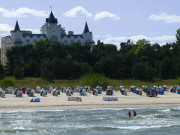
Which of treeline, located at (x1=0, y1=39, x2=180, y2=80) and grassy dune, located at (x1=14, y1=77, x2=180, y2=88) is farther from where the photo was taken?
treeline, located at (x1=0, y1=39, x2=180, y2=80)

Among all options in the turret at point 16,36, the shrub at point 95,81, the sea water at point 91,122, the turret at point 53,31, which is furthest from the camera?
the turret at point 53,31

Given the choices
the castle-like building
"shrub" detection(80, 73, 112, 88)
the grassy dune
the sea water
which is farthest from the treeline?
the sea water

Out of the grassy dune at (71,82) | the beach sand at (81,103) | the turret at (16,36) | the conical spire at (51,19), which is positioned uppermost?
the conical spire at (51,19)

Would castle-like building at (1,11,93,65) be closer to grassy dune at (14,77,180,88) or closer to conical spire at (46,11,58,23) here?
conical spire at (46,11,58,23)

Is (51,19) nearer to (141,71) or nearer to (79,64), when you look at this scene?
(79,64)

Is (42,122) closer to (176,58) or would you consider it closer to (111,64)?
(111,64)

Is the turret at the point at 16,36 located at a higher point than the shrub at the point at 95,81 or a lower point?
higher

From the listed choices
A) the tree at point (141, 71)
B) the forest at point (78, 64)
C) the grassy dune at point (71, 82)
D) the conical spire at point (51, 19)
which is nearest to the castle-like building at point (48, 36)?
the conical spire at point (51, 19)

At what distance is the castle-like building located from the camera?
9600 cm

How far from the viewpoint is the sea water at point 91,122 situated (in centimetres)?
2485

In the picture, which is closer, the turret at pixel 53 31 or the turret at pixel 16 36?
the turret at pixel 16 36

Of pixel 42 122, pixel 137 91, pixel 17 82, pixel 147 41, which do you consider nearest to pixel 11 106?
pixel 42 122

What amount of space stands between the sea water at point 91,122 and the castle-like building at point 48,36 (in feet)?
205

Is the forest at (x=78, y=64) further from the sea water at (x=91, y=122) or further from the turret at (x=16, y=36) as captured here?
the sea water at (x=91, y=122)
